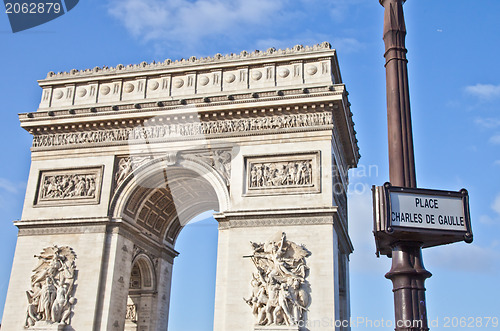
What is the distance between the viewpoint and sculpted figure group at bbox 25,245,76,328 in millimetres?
19594

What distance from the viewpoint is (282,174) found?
19.9m

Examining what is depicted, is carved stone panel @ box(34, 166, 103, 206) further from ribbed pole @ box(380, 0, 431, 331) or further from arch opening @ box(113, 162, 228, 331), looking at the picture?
ribbed pole @ box(380, 0, 431, 331)

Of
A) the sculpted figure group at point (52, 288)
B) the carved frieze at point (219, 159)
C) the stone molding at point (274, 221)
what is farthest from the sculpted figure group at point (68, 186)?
the stone molding at point (274, 221)

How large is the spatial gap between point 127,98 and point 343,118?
28.3 ft

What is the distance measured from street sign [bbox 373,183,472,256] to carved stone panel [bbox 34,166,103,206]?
1623 cm

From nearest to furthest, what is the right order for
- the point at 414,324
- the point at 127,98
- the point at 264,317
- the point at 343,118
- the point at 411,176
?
the point at 414,324 → the point at 411,176 → the point at 264,317 → the point at 343,118 → the point at 127,98

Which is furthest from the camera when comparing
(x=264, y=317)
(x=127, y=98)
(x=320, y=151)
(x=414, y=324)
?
(x=127, y=98)

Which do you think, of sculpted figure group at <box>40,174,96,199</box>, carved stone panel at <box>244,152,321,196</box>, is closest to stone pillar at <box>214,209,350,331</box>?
carved stone panel at <box>244,152,321,196</box>

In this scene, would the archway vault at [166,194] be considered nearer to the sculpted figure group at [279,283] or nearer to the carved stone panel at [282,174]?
the carved stone panel at [282,174]

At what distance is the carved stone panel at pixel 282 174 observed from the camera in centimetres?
1958

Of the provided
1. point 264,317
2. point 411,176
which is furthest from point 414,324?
point 264,317

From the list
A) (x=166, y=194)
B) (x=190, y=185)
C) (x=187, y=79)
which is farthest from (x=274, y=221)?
(x=187, y=79)

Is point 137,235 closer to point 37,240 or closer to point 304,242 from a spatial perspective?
point 37,240

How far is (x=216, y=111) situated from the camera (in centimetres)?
2092
